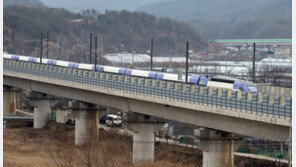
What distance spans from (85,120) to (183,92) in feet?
67.9

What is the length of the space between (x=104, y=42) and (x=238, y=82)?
464 feet

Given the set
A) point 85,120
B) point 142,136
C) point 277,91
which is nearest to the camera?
point 277,91

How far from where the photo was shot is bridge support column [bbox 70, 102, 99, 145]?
211 ft

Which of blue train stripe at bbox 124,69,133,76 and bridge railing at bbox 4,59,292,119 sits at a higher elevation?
blue train stripe at bbox 124,69,133,76

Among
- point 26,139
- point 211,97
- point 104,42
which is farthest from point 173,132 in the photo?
point 104,42

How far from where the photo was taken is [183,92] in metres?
45.7

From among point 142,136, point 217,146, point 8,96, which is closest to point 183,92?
point 217,146

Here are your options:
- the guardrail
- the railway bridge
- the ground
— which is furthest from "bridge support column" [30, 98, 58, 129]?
the guardrail

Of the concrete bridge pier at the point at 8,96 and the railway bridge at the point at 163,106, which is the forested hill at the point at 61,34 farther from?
the railway bridge at the point at 163,106

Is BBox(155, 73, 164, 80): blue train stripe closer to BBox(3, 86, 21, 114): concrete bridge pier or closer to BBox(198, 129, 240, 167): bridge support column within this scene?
BBox(198, 129, 240, 167): bridge support column

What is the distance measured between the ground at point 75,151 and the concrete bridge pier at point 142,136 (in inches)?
30.8

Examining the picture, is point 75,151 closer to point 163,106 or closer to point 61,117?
point 163,106

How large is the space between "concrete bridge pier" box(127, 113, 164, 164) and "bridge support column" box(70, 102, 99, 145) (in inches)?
452

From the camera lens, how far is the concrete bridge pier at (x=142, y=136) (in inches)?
2090
